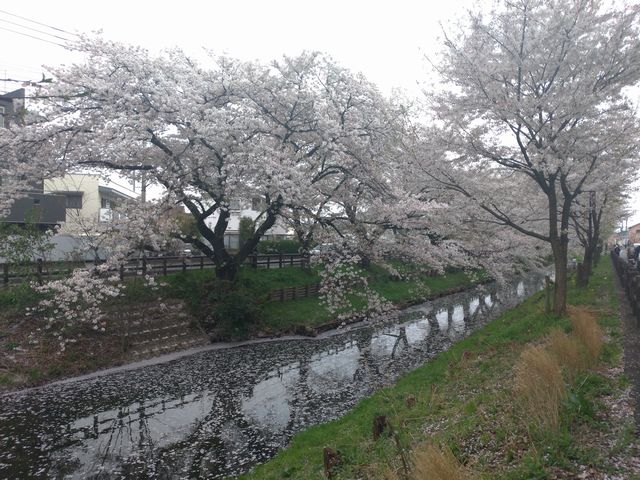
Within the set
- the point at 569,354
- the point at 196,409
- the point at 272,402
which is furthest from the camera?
the point at 272,402

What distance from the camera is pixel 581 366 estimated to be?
24.9 feet

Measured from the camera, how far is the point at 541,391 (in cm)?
592

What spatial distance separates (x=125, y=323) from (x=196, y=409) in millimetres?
7009

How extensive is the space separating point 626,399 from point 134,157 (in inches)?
660

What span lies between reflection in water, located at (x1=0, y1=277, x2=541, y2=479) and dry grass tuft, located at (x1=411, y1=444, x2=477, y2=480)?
4.28 meters

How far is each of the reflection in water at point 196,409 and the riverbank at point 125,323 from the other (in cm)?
110

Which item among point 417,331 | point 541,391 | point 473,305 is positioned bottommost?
point 417,331

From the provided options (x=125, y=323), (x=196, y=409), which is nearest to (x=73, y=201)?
(x=125, y=323)

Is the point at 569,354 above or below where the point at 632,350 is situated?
above

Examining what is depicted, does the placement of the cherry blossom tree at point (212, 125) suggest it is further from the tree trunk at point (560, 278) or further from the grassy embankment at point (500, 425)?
the grassy embankment at point (500, 425)

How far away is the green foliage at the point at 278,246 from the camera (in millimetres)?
30828

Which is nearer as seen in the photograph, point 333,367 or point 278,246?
point 333,367

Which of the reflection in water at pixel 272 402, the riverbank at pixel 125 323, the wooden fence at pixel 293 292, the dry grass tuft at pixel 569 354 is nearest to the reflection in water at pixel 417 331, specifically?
the riverbank at pixel 125 323

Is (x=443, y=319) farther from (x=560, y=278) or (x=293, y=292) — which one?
(x=560, y=278)
